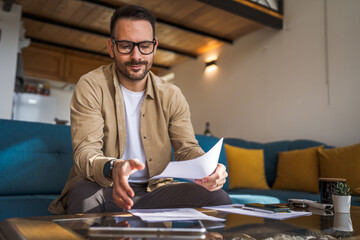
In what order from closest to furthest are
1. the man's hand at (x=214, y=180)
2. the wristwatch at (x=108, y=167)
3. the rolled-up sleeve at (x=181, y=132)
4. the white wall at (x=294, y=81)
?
1. the wristwatch at (x=108, y=167)
2. the man's hand at (x=214, y=180)
3. the rolled-up sleeve at (x=181, y=132)
4. the white wall at (x=294, y=81)

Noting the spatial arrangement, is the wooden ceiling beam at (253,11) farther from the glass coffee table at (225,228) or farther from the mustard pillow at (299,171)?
the glass coffee table at (225,228)

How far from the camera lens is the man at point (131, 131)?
989 millimetres

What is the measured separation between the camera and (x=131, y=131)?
129 cm

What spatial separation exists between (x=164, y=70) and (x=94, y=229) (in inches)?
225

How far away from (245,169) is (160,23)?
2.29 metres

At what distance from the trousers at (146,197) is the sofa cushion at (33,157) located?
2.64 feet

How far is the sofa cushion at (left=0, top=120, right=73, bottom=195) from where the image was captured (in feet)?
5.47

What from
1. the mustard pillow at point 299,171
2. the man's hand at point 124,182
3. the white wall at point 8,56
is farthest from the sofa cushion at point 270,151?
the white wall at point 8,56

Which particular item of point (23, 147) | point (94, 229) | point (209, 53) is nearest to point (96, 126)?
point (94, 229)

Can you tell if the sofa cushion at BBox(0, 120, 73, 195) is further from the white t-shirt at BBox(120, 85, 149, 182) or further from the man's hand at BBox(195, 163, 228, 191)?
the man's hand at BBox(195, 163, 228, 191)

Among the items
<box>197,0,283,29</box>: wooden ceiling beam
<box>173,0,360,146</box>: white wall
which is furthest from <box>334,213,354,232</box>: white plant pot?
<box>197,0,283,29</box>: wooden ceiling beam

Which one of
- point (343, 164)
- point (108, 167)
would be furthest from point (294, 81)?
point (108, 167)

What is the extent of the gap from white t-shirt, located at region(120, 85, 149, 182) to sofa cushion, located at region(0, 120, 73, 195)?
0.72 meters

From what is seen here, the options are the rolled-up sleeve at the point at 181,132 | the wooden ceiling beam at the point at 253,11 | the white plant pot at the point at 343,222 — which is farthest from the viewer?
the wooden ceiling beam at the point at 253,11
